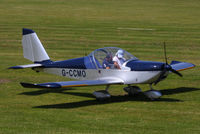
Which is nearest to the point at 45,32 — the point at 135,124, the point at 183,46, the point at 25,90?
the point at 183,46

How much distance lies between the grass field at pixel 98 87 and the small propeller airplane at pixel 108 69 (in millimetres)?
714

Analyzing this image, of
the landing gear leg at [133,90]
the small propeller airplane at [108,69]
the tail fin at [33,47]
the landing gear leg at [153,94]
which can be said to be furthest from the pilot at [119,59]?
the tail fin at [33,47]

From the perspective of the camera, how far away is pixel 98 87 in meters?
18.4

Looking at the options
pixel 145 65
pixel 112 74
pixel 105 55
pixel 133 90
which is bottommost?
pixel 133 90

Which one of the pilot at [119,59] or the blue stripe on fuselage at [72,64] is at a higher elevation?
the pilot at [119,59]

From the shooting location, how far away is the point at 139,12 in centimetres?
5956

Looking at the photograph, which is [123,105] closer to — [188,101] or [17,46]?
[188,101]

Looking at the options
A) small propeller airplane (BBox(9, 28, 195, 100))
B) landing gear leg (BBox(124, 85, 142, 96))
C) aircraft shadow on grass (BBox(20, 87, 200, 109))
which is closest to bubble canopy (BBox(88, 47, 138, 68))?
small propeller airplane (BBox(9, 28, 195, 100))

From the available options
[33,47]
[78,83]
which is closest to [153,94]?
[78,83]

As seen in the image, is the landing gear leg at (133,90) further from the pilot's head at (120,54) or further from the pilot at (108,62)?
the pilot's head at (120,54)

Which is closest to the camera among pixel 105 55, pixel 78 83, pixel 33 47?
pixel 78 83

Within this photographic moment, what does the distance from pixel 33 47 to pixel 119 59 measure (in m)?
4.02

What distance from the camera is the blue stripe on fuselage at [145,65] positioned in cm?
1485

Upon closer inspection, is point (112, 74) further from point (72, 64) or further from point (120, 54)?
point (72, 64)
